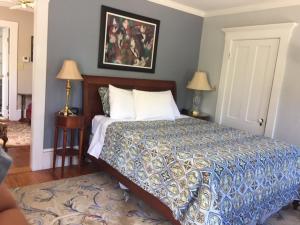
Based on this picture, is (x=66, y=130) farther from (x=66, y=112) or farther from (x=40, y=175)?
(x=40, y=175)

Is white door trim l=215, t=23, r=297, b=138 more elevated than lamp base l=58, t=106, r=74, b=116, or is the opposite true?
white door trim l=215, t=23, r=297, b=138

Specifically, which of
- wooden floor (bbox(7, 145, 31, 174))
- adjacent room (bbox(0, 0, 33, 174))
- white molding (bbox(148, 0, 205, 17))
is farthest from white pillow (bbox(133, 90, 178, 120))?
adjacent room (bbox(0, 0, 33, 174))

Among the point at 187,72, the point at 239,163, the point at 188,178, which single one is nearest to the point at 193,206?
the point at 188,178

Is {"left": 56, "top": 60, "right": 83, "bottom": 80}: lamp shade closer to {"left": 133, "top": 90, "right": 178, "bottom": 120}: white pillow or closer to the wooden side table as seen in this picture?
the wooden side table

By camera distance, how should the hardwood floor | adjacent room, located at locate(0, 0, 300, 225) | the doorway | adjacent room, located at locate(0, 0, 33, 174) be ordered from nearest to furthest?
adjacent room, located at locate(0, 0, 300, 225) → the hardwood floor → adjacent room, located at locate(0, 0, 33, 174) → the doorway

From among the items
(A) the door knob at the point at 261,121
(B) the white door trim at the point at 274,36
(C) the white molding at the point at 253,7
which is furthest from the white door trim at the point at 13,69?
(A) the door knob at the point at 261,121

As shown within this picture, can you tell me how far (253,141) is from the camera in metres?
2.59

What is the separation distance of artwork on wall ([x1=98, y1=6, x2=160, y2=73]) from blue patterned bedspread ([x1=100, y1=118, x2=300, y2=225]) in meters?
1.11

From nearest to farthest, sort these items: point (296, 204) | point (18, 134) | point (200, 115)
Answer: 1. point (296, 204)
2. point (200, 115)
3. point (18, 134)

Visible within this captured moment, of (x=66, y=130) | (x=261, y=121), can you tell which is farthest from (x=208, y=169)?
(x=261, y=121)

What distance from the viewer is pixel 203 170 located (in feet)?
5.97

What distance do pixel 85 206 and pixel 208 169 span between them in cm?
128

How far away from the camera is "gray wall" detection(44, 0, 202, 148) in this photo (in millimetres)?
3055

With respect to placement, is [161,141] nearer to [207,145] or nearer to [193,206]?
[207,145]
